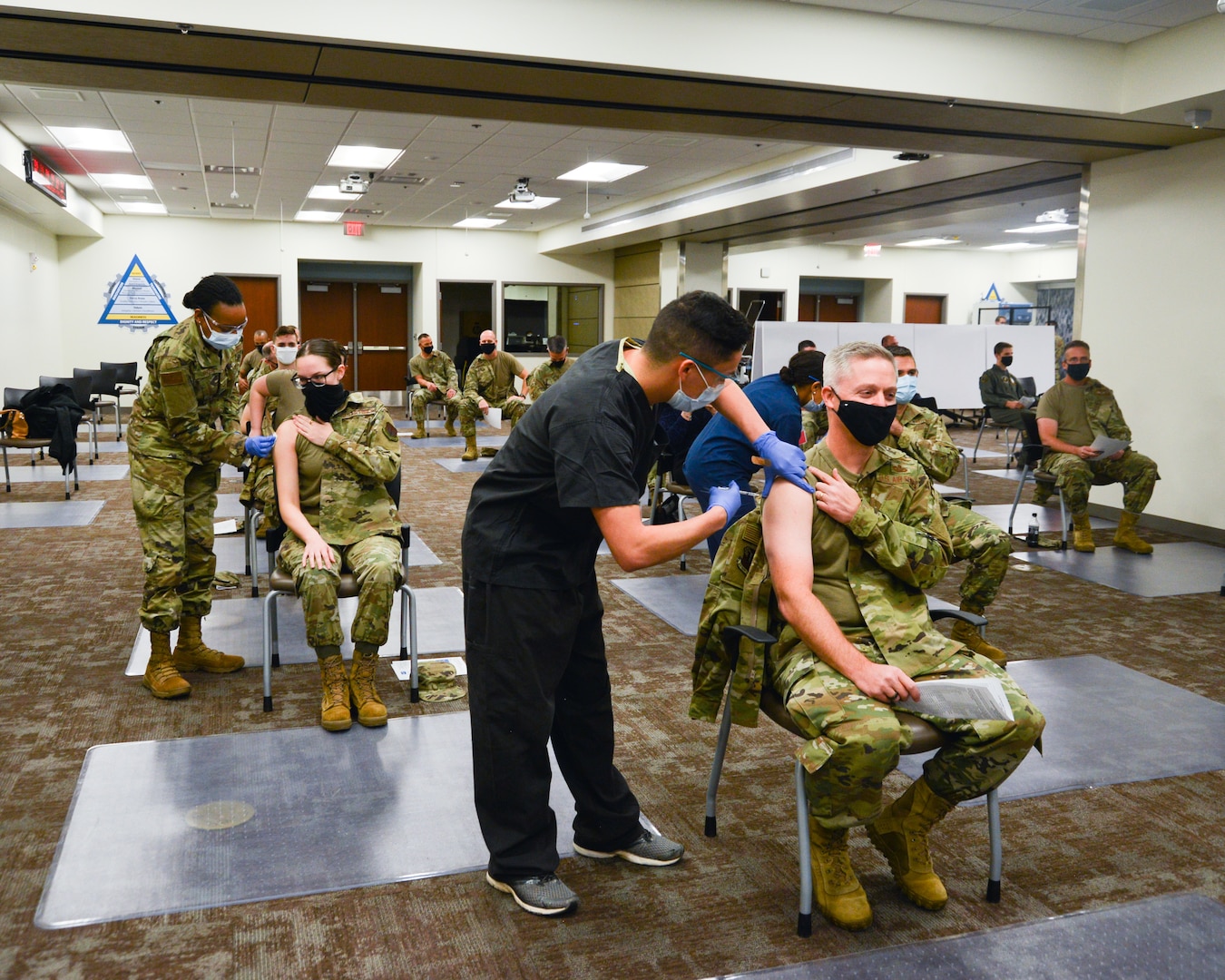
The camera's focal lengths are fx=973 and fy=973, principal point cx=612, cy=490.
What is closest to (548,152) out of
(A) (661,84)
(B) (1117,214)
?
(A) (661,84)

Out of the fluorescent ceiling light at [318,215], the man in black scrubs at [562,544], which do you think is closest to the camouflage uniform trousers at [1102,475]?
the man in black scrubs at [562,544]

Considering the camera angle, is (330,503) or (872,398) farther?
(330,503)

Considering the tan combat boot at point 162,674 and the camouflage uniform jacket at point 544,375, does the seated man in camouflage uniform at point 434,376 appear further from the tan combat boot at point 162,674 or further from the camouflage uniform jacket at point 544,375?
the tan combat boot at point 162,674

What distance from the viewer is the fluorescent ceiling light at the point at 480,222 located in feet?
53.4

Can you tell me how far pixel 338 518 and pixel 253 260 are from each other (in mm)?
14503

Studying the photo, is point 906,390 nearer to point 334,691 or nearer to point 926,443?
point 926,443

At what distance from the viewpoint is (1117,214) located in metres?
7.75

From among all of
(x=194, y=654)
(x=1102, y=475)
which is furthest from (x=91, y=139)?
(x=1102, y=475)

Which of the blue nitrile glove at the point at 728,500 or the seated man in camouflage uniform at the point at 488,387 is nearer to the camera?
the blue nitrile glove at the point at 728,500

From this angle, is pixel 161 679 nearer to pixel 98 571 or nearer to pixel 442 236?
pixel 98 571

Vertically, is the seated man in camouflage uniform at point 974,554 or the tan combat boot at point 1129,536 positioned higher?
the seated man in camouflage uniform at point 974,554

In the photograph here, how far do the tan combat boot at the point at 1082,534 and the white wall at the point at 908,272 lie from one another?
1251cm

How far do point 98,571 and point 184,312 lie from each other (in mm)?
11711

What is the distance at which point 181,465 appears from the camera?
3.86 metres
